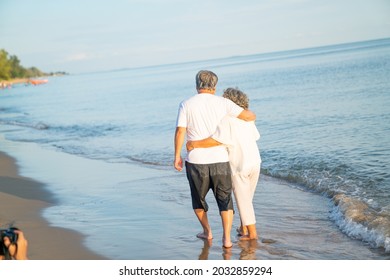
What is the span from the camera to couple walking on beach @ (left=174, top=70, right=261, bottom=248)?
4.67 metres

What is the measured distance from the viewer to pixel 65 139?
15.0 m

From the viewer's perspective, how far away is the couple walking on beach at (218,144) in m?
4.67

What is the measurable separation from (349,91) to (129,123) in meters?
8.54

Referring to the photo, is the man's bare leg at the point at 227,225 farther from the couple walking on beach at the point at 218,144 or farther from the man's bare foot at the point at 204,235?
the man's bare foot at the point at 204,235

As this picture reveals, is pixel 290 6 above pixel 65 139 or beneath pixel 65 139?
above

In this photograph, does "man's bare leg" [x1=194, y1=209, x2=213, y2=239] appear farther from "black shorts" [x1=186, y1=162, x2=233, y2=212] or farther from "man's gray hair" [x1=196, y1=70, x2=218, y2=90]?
"man's gray hair" [x1=196, y1=70, x2=218, y2=90]

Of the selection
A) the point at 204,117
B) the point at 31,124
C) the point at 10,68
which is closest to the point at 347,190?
the point at 204,117

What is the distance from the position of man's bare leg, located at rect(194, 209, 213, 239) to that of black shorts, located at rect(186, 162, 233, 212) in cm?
11

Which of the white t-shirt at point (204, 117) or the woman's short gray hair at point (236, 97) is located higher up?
the woman's short gray hair at point (236, 97)

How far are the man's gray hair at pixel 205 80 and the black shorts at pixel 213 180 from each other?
72cm

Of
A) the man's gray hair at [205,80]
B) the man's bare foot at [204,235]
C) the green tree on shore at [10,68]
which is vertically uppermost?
the green tree on shore at [10,68]

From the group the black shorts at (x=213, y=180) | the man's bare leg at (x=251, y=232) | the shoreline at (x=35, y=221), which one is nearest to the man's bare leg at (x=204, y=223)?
Answer: the black shorts at (x=213, y=180)

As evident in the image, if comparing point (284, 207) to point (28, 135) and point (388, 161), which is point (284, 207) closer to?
point (388, 161)

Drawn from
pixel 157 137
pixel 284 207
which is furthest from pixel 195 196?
pixel 157 137
